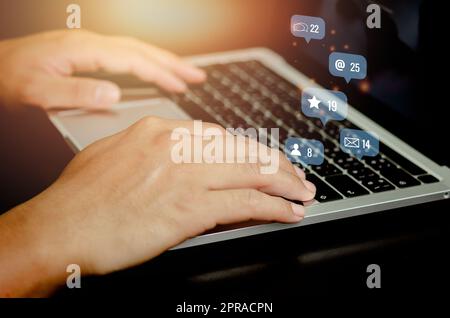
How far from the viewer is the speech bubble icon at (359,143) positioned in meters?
0.73

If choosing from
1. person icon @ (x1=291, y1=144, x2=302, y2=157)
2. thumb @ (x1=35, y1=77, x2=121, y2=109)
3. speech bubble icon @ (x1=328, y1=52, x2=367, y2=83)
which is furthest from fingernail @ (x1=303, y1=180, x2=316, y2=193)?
thumb @ (x1=35, y1=77, x2=121, y2=109)

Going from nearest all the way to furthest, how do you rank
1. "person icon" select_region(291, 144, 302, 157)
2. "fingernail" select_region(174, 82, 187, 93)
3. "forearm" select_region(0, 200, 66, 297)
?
"forearm" select_region(0, 200, 66, 297) < "person icon" select_region(291, 144, 302, 157) < "fingernail" select_region(174, 82, 187, 93)

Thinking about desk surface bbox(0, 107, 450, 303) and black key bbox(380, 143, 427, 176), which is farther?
black key bbox(380, 143, 427, 176)

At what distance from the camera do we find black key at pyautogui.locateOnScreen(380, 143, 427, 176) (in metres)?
0.69

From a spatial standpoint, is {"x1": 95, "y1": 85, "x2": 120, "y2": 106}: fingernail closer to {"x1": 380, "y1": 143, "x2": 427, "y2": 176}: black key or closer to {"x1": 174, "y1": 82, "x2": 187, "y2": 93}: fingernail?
{"x1": 174, "y1": 82, "x2": 187, "y2": 93}: fingernail

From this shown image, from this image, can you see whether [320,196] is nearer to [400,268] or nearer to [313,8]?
[400,268]

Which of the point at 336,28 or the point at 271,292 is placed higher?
the point at 336,28

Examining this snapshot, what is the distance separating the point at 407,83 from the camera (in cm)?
78
